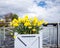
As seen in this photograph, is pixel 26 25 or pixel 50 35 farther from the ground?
pixel 26 25

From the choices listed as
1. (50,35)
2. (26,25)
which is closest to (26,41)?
(26,25)

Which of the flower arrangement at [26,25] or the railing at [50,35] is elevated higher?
the flower arrangement at [26,25]

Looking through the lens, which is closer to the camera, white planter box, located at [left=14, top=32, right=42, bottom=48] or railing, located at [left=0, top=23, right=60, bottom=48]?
white planter box, located at [left=14, top=32, right=42, bottom=48]

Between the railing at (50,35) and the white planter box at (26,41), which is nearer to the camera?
the white planter box at (26,41)

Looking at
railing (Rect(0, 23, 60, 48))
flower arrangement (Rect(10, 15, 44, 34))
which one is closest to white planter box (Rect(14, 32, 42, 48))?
flower arrangement (Rect(10, 15, 44, 34))

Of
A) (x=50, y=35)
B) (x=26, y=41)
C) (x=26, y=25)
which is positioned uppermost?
(x=26, y=25)

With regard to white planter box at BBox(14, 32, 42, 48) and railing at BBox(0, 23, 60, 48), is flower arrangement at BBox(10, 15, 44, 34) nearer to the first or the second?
white planter box at BBox(14, 32, 42, 48)

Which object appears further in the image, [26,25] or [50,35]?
[50,35]

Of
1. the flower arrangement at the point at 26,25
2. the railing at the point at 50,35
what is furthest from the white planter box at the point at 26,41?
the railing at the point at 50,35

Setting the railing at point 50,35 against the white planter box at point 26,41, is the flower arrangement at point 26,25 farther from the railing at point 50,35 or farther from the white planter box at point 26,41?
the railing at point 50,35

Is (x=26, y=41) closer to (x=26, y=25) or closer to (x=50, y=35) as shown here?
(x=26, y=25)

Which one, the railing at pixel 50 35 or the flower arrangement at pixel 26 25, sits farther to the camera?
the railing at pixel 50 35

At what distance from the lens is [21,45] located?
3234mm

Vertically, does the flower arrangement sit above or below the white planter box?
above
